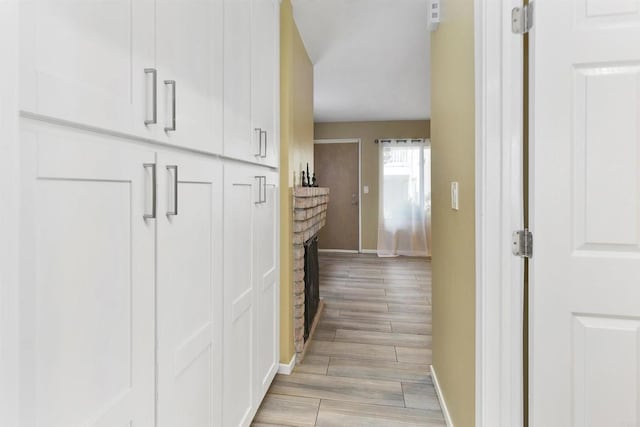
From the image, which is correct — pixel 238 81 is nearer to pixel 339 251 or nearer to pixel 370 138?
pixel 370 138

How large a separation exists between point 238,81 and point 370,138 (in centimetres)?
501

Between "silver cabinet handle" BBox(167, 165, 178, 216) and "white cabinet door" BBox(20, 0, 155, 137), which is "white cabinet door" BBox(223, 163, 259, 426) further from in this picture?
"white cabinet door" BBox(20, 0, 155, 137)

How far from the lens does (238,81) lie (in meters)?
1.43

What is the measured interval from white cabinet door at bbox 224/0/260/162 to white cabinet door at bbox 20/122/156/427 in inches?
21.4

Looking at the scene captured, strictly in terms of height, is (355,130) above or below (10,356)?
above

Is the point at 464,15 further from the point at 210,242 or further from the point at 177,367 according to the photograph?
the point at 177,367

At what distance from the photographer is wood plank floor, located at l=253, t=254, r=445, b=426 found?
68.6 inches

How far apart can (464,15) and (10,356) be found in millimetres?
1684

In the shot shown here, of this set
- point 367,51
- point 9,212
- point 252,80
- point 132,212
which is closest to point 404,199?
point 367,51

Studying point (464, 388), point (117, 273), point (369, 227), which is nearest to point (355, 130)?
point (369, 227)

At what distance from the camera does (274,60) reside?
200cm

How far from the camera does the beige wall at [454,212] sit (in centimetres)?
131

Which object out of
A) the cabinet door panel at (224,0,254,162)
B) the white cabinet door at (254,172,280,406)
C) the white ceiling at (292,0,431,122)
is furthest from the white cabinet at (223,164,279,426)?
the white ceiling at (292,0,431,122)

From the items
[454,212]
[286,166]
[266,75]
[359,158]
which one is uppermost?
[359,158]
